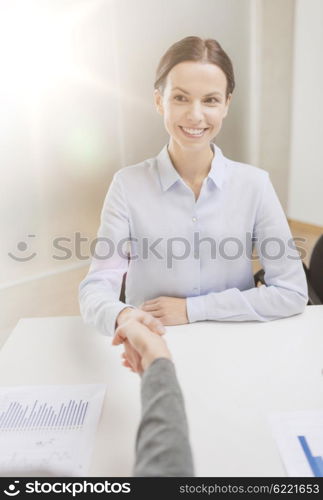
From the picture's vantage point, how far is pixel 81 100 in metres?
2.77

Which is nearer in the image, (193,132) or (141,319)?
(141,319)

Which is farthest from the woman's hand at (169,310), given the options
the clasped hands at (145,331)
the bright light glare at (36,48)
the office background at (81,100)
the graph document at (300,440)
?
the bright light glare at (36,48)

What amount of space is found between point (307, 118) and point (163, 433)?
3.63 m

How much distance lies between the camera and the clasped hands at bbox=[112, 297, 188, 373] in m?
0.78

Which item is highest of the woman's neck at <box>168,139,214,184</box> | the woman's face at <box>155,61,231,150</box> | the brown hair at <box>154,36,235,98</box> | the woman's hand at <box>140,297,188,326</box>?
the brown hair at <box>154,36,235,98</box>

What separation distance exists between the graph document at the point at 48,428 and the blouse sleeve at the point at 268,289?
379 mm

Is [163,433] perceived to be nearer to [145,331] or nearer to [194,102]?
[145,331]

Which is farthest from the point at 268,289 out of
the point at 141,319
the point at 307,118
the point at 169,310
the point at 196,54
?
the point at 307,118

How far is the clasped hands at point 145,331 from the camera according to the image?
78 centimetres

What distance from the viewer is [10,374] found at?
0.95m

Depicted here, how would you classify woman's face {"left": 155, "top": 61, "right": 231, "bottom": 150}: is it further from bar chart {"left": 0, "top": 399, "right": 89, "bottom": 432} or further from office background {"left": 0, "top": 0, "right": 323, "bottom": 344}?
office background {"left": 0, "top": 0, "right": 323, "bottom": 344}

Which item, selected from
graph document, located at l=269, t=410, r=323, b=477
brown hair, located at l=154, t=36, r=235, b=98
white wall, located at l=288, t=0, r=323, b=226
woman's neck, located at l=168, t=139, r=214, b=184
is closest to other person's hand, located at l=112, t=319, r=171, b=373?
graph document, located at l=269, t=410, r=323, b=477

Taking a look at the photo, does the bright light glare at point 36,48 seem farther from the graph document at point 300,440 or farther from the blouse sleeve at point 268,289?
the graph document at point 300,440

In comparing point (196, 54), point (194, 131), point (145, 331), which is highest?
point (196, 54)
